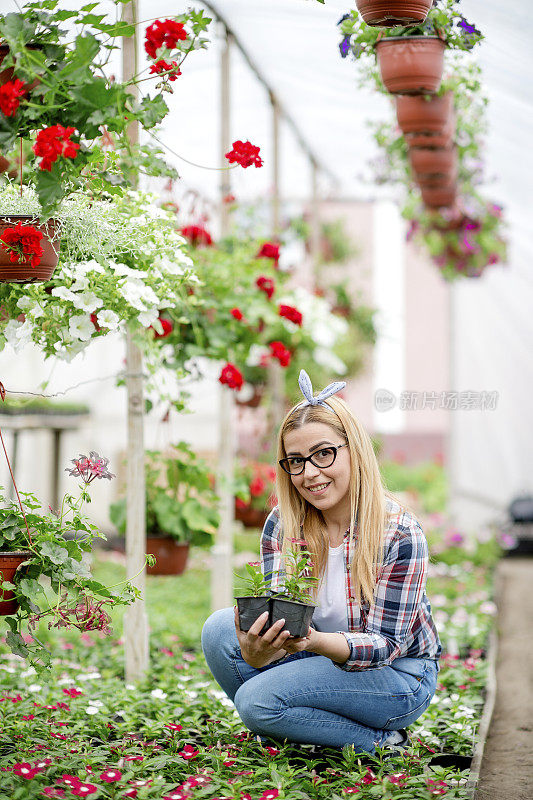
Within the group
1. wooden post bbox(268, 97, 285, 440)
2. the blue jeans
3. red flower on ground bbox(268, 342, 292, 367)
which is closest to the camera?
the blue jeans

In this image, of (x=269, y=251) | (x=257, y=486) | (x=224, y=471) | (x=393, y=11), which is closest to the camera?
(x=393, y=11)

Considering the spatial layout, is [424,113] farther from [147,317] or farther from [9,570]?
[9,570]

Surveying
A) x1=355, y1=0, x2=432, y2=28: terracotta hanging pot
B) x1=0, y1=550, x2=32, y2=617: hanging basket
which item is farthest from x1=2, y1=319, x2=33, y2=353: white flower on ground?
x1=355, y1=0, x2=432, y2=28: terracotta hanging pot

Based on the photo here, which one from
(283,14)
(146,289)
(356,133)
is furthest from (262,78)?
(146,289)

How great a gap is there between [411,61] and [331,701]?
1.77 meters

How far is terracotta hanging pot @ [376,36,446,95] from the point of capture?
271cm

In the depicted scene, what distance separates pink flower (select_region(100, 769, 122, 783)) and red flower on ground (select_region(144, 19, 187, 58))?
145 centimetres

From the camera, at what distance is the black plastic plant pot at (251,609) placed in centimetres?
193

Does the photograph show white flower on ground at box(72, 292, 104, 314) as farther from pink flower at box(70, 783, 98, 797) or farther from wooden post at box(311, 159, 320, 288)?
wooden post at box(311, 159, 320, 288)

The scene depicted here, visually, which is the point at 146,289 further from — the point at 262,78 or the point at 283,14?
the point at 262,78

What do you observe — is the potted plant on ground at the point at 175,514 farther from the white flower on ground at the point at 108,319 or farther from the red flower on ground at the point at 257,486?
the white flower on ground at the point at 108,319

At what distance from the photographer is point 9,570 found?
1.97 metres

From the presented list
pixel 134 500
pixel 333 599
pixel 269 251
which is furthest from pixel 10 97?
pixel 269 251

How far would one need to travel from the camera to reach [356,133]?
190 inches
